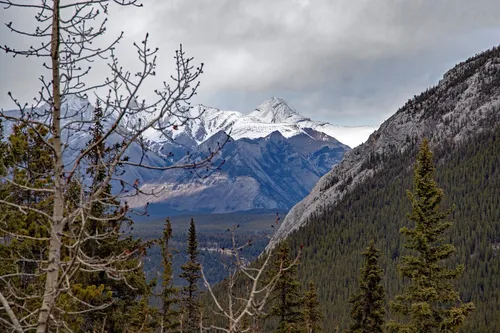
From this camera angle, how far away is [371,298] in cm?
2553

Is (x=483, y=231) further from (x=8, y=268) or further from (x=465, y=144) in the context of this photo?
(x=8, y=268)

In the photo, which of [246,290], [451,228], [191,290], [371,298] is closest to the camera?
[246,290]

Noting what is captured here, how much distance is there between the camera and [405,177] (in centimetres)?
19275

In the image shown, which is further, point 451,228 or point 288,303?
point 451,228

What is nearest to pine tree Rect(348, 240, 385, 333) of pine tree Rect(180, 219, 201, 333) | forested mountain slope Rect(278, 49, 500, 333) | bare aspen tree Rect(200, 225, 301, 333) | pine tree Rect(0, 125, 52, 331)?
pine tree Rect(180, 219, 201, 333)

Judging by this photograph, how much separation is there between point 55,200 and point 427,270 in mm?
15829

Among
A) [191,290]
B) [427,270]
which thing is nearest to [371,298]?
[427,270]

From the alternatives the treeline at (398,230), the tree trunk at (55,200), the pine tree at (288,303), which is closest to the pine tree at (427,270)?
the pine tree at (288,303)

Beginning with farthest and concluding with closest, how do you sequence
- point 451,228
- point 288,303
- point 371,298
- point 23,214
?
point 451,228 → point 288,303 → point 371,298 → point 23,214

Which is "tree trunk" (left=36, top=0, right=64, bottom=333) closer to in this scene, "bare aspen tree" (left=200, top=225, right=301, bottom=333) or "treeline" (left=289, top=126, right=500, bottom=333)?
"bare aspen tree" (left=200, top=225, right=301, bottom=333)

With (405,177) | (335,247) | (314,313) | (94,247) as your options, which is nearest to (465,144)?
(405,177)

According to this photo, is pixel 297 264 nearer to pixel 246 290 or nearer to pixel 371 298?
pixel 246 290

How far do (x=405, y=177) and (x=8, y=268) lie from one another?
19179 cm

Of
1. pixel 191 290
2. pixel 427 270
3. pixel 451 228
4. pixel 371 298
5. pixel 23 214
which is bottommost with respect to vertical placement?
pixel 451 228
